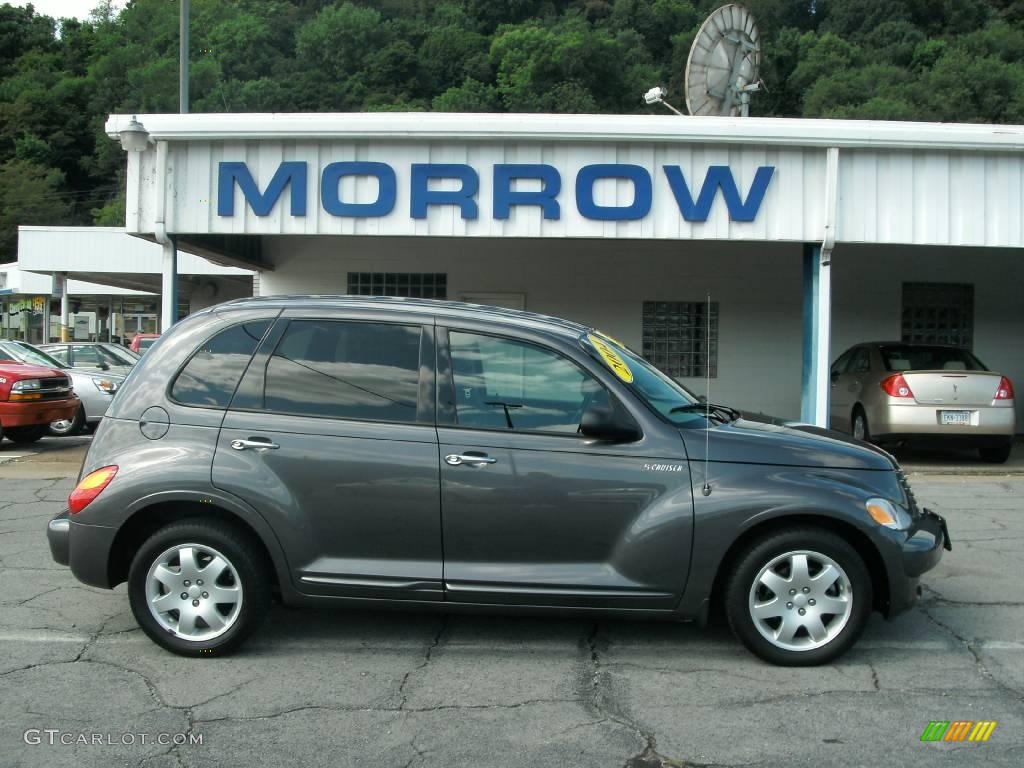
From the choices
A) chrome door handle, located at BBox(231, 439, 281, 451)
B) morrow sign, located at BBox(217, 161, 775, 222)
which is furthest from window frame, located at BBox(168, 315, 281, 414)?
morrow sign, located at BBox(217, 161, 775, 222)

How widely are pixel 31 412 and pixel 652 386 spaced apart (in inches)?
424

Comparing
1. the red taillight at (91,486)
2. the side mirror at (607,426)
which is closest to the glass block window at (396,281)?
the red taillight at (91,486)

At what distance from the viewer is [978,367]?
1221cm

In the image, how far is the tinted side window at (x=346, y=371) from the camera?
A: 4.70 meters

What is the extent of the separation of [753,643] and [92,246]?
28553 mm

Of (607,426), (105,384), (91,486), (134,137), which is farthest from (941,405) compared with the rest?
(105,384)

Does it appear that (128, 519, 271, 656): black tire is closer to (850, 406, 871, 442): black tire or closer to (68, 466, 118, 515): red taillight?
(68, 466, 118, 515): red taillight

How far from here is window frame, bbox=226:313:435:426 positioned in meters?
4.67

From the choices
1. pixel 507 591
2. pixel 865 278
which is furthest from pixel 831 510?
pixel 865 278

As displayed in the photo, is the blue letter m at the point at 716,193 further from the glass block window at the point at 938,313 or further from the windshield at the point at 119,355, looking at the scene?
the windshield at the point at 119,355

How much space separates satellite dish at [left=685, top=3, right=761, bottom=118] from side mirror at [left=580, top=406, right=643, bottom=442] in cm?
1172

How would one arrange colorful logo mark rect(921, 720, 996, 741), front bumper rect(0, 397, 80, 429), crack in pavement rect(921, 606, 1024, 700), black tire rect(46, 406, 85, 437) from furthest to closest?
black tire rect(46, 406, 85, 437), front bumper rect(0, 397, 80, 429), crack in pavement rect(921, 606, 1024, 700), colorful logo mark rect(921, 720, 996, 741)

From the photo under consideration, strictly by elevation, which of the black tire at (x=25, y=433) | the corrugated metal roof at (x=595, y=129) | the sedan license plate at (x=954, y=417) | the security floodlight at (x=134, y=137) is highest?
the corrugated metal roof at (x=595, y=129)

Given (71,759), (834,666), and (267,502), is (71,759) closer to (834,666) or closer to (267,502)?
(267,502)
